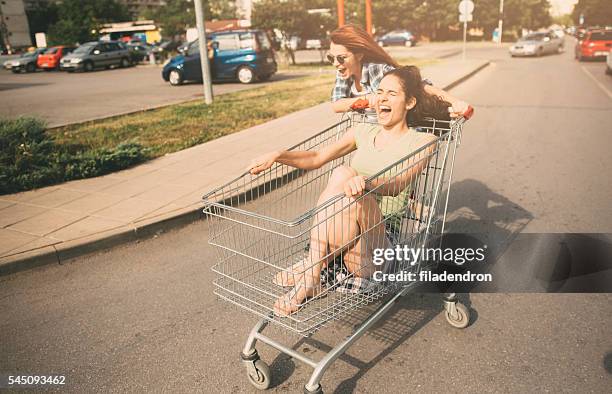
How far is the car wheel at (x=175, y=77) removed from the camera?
18.7 m

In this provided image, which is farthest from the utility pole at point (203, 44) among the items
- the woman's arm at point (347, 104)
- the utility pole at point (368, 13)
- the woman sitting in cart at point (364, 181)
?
the woman sitting in cart at point (364, 181)

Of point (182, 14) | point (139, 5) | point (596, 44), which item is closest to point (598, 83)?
point (596, 44)

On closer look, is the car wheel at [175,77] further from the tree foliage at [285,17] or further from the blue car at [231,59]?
the tree foliage at [285,17]

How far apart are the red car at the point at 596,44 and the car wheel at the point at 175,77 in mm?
19719

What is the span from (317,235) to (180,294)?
1690 mm

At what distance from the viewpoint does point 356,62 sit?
3.87 metres

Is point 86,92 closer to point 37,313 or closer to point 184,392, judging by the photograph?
point 37,313

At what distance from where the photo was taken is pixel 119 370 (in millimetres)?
2811

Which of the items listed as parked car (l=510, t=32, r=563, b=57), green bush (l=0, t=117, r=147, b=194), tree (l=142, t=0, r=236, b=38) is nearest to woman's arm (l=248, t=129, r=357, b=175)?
green bush (l=0, t=117, r=147, b=194)

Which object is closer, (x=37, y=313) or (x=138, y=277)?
(x=37, y=313)

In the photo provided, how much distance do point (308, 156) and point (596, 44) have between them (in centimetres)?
2589

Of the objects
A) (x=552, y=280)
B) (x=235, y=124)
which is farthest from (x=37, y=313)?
(x=235, y=124)

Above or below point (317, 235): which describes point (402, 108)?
above

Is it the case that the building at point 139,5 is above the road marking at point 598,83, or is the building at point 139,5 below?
above
